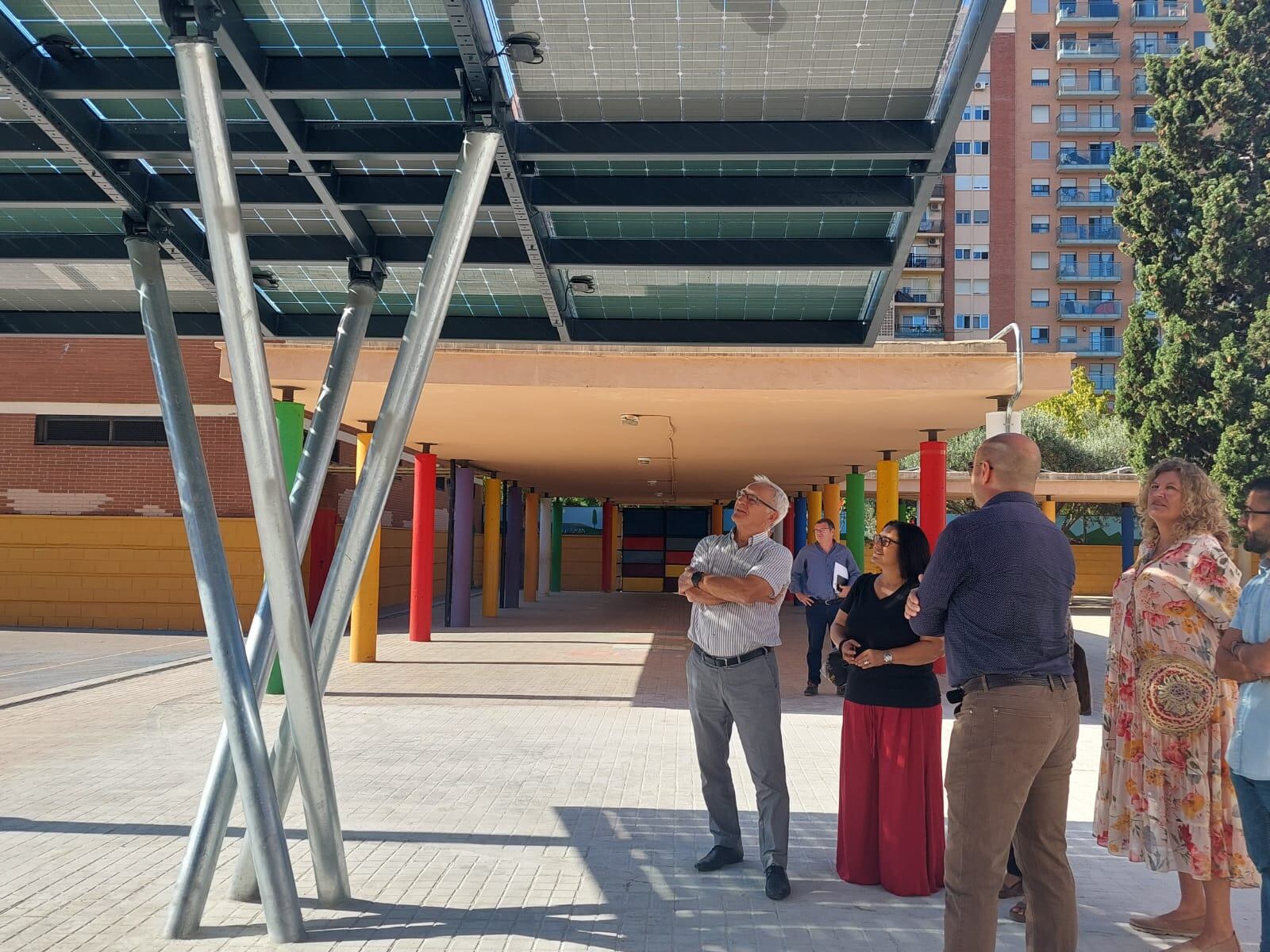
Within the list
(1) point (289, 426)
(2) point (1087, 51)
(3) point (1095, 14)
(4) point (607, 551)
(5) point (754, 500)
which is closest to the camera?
(5) point (754, 500)

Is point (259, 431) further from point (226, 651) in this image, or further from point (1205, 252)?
point (1205, 252)

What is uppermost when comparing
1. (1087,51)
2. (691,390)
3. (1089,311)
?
(1087,51)

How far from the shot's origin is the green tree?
2678 centimetres

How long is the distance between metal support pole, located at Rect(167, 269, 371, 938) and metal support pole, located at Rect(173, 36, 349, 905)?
0.55 ft

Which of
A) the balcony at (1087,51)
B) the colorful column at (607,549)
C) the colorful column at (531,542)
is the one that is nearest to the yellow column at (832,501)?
the colorful column at (531,542)

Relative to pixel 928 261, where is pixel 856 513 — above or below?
below

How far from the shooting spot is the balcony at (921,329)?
74.6 m

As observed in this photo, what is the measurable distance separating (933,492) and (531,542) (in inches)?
810

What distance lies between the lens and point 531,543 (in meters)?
33.5

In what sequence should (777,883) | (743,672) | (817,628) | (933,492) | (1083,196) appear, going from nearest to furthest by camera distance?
(777,883)
(743,672)
(817,628)
(933,492)
(1083,196)

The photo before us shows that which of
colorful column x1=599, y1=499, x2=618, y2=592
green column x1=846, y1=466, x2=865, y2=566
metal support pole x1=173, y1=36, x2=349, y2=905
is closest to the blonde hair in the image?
metal support pole x1=173, y1=36, x2=349, y2=905

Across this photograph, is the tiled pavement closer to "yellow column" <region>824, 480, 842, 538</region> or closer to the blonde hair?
the blonde hair

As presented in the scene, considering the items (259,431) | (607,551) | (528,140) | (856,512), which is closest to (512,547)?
(856,512)

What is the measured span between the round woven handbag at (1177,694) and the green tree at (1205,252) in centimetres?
2465
